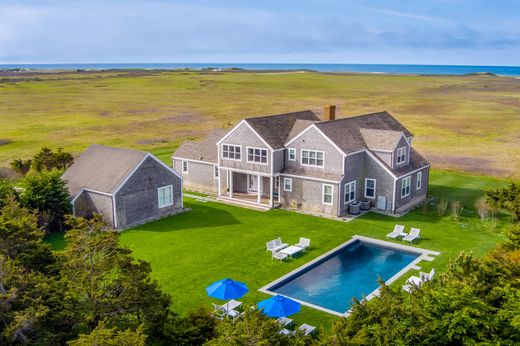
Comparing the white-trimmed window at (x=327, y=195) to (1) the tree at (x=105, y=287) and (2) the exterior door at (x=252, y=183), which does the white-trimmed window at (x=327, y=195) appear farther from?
(1) the tree at (x=105, y=287)

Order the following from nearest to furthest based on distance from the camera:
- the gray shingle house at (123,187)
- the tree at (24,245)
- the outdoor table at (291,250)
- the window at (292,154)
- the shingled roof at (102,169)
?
the tree at (24,245) → the outdoor table at (291,250) → the gray shingle house at (123,187) → the shingled roof at (102,169) → the window at (292,154)

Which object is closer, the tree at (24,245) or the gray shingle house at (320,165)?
the tree at (24,245)

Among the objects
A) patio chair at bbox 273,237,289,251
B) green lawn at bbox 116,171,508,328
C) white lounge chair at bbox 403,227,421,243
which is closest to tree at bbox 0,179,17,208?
green lawn at bbox 116,171,508,328

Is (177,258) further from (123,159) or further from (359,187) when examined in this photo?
(359,187)

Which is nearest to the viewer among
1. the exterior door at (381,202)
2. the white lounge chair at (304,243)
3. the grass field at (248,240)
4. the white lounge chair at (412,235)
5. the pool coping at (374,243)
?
the pool coping at (374,243)

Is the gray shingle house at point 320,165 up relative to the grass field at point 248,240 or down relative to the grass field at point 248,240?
up

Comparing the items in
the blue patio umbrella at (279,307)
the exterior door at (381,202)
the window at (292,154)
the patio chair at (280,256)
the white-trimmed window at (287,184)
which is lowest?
the patio chair at (280,256)

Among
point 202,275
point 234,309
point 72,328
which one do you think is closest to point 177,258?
point 202,275

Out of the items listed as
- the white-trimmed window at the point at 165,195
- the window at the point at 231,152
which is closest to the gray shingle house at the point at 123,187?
the white-trimmed window at the point at 165,195
